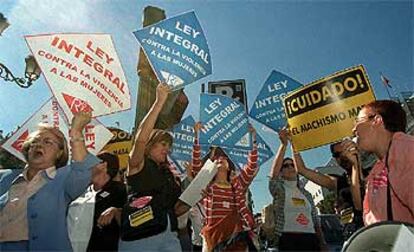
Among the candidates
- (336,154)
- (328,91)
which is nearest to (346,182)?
(336,154)

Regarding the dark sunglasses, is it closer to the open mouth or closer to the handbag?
the handbag

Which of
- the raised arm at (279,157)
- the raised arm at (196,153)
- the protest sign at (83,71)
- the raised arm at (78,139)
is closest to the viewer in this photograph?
the raised arm at (78,139)

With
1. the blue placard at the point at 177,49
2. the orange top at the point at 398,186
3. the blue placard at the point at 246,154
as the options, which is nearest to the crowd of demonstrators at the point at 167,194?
the orange top at the point at 398,186

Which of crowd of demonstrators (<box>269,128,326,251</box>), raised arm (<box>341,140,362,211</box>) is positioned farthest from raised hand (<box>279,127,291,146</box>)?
raised arm (<box>341,140,362,211</box>)

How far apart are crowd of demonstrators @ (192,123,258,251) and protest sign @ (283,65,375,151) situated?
2.06 ft

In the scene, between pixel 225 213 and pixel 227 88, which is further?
pixel 227 88

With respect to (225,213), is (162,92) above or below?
above

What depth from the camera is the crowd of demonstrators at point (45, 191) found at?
3.20 meters

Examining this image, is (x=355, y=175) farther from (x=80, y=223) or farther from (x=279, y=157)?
(x=80, y=223)

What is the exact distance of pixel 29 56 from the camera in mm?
4379

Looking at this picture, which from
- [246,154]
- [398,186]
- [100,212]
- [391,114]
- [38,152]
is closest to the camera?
[398,186]

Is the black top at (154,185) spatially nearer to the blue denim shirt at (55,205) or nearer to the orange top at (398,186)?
the blue denim shirt at (55,205)

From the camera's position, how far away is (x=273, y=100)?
5.02 metres

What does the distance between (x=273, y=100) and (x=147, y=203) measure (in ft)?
6.12
